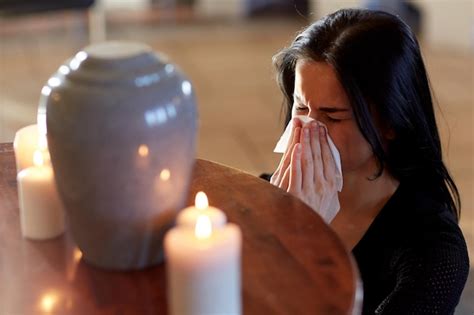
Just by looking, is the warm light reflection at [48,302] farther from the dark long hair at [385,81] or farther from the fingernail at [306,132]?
the dark long hair at [385,81]

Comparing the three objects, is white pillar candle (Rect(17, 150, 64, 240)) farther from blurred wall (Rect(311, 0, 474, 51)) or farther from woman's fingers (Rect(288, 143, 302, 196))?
blurred wall (Rect(311, 0, 474, 51))

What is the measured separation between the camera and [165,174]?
923mm

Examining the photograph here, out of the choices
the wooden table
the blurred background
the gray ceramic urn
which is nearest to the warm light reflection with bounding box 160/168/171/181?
Result: the gray ceramic urn

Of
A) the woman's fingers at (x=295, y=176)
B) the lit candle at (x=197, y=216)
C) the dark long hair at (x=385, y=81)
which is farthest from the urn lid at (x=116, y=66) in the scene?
the dark long hair at (x=385, y=81)

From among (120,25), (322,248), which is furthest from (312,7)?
(322,248)

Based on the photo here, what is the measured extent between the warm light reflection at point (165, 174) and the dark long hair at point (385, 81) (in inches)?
19.3

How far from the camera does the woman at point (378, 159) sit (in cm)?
127

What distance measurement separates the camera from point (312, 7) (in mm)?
4375

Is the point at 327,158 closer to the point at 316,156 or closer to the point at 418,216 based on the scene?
the point at 316,156

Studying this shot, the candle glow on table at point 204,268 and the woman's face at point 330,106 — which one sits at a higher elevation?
the candle glow on table at point 204,268

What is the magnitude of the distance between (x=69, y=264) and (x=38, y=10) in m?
2.66

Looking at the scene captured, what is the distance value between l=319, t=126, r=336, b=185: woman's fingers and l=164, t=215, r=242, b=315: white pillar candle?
458 mm

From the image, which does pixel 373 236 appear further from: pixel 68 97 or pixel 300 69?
pixel 68 97

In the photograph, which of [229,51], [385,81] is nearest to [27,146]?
[385,81]
